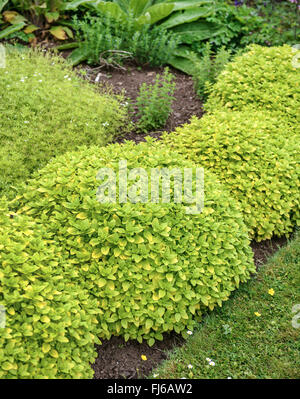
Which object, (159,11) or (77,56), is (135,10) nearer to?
(159,11)

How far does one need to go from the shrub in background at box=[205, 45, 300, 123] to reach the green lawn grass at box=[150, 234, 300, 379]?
6.59ft

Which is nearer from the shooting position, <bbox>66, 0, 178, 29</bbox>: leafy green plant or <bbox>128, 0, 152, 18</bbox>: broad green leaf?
<bbox>66, 0, 178, 29</bbox>: leafy green plant

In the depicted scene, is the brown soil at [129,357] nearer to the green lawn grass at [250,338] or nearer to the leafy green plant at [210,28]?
the green lawn grass at [250,338]

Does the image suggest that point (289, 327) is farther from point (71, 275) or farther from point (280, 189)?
point (71, 275)

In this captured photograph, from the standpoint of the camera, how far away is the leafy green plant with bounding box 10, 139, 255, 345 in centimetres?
293

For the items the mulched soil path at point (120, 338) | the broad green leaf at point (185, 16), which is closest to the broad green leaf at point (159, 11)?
the broad green leaf at point (185, 16)

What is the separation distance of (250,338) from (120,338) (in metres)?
0.90

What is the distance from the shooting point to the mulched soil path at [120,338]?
290 cm

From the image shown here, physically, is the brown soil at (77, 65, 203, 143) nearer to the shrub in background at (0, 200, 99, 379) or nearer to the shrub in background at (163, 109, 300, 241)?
the shrub in background at (163, 109, 300, 241)

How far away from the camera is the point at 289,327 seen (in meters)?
3.17

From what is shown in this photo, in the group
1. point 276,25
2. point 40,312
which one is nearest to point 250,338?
point 40,312

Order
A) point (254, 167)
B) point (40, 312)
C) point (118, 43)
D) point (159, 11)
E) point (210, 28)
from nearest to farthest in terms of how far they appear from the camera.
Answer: point (40, 312) < point (254, 167) < point (118, 43) < point (159, 11) < point (210, 28)

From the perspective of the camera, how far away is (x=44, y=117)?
4453 millimetres

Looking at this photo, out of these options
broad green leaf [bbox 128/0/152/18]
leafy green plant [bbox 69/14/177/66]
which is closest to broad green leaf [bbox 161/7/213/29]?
leafy green plant [bbox 69/14/177/66]
